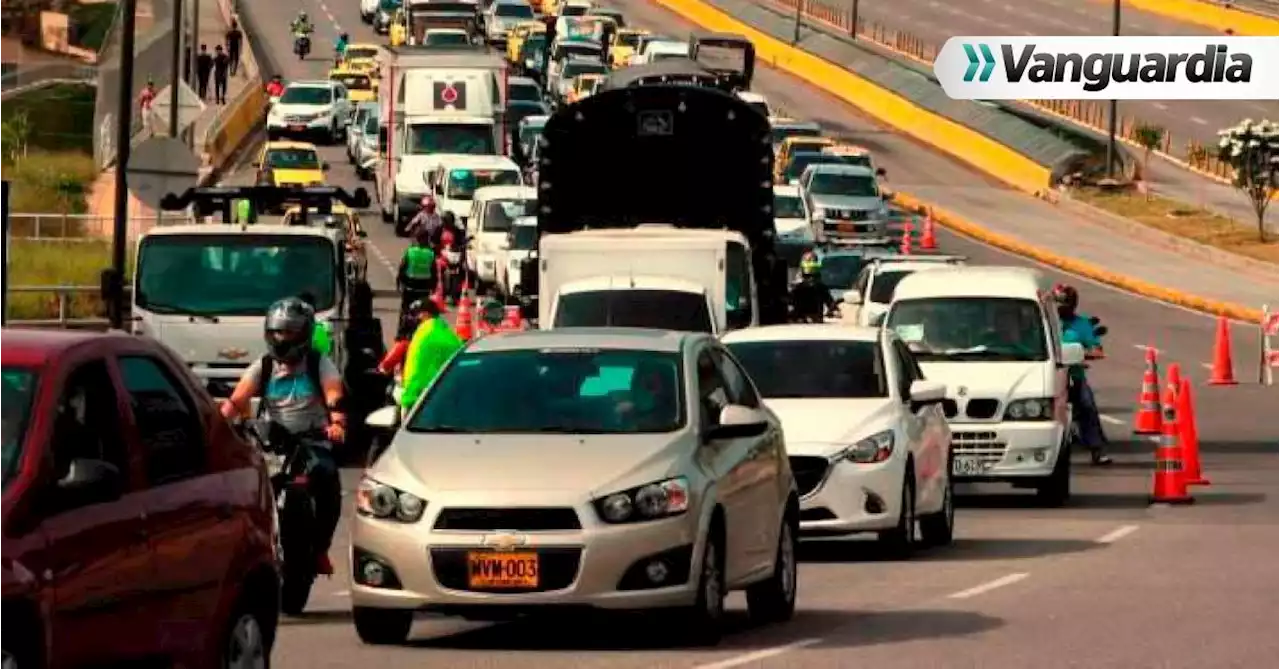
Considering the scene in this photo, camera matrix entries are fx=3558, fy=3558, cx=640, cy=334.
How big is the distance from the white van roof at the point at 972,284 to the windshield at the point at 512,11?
3033 inches

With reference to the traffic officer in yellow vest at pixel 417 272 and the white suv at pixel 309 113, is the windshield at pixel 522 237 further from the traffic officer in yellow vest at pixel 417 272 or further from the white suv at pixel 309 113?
the white suv at pixel 309 113

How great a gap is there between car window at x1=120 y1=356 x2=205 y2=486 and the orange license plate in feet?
11.8

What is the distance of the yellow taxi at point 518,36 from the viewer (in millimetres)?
99938

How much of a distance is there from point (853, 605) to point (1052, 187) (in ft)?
191

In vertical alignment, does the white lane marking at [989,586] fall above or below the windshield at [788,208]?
above

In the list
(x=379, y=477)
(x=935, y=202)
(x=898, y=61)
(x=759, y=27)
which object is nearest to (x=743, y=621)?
(x=379, y=477)

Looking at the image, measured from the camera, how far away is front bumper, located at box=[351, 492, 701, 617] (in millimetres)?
15430

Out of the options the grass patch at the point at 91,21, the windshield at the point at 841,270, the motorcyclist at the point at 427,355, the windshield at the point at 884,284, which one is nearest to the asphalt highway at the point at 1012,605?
the motorcyclist at the point at 427,355

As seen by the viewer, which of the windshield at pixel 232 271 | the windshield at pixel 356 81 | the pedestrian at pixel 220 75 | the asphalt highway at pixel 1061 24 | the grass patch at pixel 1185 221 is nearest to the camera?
the windshield at pixel 232 271

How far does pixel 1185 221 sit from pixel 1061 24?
3822 cm

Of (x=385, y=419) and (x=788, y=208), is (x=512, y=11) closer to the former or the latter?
(x=788, y=208)

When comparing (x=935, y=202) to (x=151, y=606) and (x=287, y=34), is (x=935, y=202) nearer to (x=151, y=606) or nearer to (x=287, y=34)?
(x=287, y=34)

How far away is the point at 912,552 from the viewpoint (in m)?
22.7

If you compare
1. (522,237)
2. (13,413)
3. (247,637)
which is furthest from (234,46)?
(13,413)
